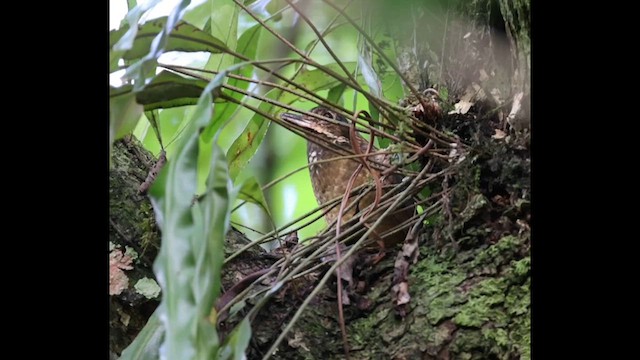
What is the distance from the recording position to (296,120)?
1.07 meters

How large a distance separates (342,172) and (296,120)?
123 millimetres

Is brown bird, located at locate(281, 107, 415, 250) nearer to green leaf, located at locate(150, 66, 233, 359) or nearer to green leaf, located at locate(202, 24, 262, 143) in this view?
green leaf, located at locate(202, 24, 262, 143)

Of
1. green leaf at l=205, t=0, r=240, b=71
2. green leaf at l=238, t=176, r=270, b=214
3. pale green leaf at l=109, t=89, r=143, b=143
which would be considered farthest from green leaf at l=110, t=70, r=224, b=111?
green leaf at l=205, t=0, r=240, b=71

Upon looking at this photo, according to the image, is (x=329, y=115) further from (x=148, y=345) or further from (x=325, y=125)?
(x=148, y=345)

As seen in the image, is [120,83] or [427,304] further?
[427,304]

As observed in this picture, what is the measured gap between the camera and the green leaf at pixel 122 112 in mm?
717

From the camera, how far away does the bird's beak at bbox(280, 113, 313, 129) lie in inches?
40.7

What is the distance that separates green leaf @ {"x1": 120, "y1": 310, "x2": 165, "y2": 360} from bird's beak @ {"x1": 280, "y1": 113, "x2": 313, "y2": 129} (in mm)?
419

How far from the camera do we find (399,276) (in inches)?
36.0

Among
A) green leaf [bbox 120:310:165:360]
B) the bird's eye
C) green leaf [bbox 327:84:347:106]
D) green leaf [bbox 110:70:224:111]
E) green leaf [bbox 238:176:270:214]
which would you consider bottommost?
green leaf [bbox 120:310:165:360]

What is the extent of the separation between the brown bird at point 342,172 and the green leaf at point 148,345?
1.11ft
